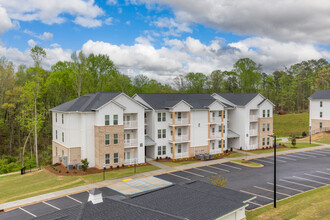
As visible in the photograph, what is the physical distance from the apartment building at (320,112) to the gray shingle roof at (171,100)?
34055 mm

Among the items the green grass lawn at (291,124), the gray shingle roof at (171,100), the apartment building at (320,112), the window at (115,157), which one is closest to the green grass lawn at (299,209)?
the window at (115,157)

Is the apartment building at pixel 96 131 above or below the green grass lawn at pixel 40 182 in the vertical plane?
above

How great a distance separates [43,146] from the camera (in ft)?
180

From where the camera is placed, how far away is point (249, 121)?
47.9 m

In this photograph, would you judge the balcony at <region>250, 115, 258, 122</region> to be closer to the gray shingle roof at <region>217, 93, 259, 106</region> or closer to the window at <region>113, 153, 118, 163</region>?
the gray shingle roof at <region>217, 93, 259, 106</region>

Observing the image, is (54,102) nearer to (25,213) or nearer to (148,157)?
(148,157)

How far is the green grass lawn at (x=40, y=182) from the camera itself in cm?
2609

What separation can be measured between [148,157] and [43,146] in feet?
86.8

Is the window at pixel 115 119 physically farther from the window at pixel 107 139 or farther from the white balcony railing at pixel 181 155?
the white balcony railing at pixel 181 155

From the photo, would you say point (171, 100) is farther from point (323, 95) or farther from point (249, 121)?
point (323, 95)

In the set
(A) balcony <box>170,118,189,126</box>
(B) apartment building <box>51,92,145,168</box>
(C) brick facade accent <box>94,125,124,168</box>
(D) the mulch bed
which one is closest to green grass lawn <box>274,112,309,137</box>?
(A) balcony <box>170,118,189,126</box>

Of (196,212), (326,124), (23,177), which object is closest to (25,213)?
(23,177)

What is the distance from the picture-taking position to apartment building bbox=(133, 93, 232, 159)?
133ft

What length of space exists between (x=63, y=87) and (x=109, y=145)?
103 feet
